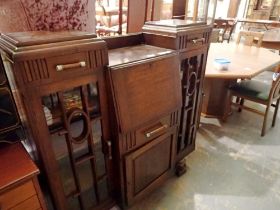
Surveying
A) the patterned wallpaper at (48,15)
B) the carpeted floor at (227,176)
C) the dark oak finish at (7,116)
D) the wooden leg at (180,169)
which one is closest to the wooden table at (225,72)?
the carpeted floor at (227,176)

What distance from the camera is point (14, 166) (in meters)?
0.95

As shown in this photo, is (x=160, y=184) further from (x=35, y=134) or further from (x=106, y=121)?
(x=35, y=134)

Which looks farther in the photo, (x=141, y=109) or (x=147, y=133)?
(x=147, y=133)

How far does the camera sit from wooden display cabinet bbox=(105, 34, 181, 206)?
1.12 m

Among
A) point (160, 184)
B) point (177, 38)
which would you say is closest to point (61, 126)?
point (177, 38)

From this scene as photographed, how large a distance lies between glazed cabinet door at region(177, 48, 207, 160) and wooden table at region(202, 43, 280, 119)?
1.71 feet

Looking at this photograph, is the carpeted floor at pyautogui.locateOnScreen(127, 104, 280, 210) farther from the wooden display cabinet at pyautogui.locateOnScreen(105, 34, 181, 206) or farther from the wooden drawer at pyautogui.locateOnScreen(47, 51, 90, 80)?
the wooden drawer at pyautogui.locateOnScreen(47, 51, 90, 80)

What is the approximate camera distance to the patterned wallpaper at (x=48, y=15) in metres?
1.12

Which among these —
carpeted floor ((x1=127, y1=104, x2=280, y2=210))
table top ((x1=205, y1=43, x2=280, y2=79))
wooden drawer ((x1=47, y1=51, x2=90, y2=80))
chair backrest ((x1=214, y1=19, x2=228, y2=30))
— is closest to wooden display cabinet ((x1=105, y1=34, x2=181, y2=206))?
wooden drawer ((x1=47, y1=51, x2=90, y2=80))

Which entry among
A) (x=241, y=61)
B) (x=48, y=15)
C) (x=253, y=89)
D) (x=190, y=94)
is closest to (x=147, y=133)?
(x=190, y=94)

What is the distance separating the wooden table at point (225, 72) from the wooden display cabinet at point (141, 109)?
964 mm

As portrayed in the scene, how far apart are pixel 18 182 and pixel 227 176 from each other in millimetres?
1627

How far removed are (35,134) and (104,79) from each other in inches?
15.8

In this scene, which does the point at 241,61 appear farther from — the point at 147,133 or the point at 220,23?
the point at 220,23
